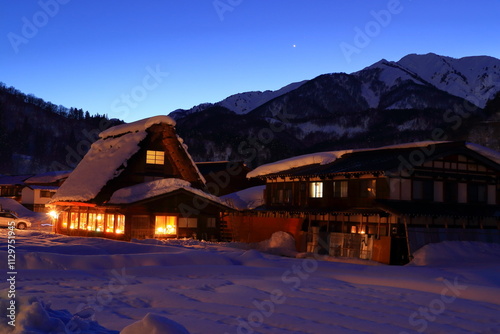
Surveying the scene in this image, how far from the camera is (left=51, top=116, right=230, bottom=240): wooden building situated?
33.2 m

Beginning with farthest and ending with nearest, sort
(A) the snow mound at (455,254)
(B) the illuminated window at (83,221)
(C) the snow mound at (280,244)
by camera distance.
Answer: (B) the illuminated window at (83,221), (C) the snow mound at (280,244), (A) the snow mound at (455,254)

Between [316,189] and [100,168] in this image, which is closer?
[316,189]

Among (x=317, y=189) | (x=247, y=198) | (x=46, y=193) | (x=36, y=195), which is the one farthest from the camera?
(x=46, y=193)

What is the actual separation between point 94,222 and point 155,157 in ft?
20.7

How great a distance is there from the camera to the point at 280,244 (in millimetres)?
30906

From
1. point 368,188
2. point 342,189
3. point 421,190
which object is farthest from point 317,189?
point 421,190

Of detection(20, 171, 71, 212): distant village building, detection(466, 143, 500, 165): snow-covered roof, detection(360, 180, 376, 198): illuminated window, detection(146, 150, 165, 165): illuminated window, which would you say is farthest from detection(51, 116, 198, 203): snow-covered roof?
detection(20, 171, 71, 212): distant village building

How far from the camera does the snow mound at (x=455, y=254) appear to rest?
24.5m

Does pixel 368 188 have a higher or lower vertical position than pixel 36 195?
higher

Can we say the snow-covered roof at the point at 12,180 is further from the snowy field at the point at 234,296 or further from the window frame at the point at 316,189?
the snowy field at the point at 234,296

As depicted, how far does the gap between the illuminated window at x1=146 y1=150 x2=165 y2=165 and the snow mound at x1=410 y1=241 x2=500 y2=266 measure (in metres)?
19.1

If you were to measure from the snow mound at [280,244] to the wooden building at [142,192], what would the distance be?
201 inches

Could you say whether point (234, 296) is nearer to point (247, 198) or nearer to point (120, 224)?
point (120, 224)

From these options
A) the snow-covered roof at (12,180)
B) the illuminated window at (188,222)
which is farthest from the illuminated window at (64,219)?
the snow-covered roof at (12,180)
